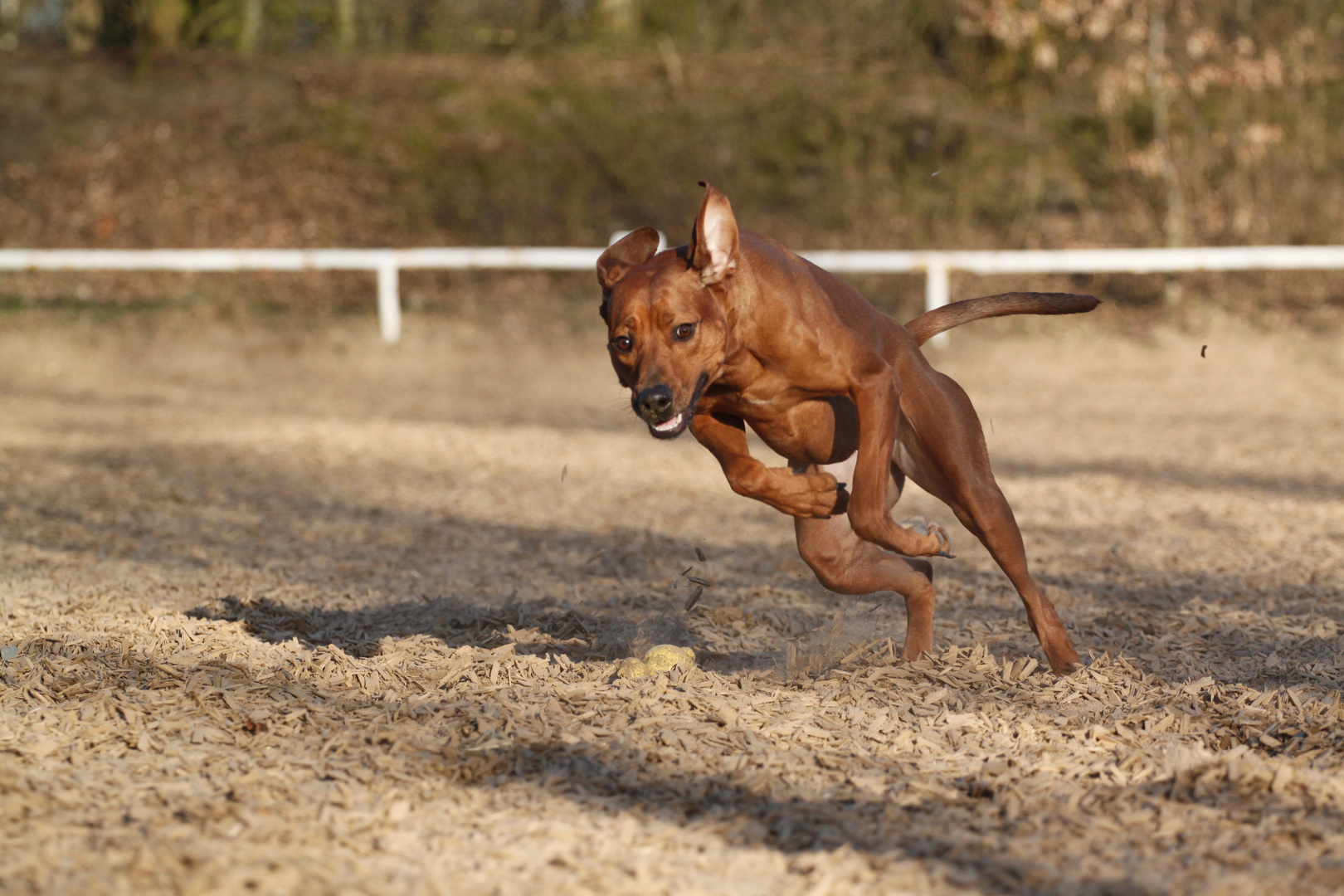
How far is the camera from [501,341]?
1527cm

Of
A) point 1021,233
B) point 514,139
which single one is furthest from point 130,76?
point 1021,233

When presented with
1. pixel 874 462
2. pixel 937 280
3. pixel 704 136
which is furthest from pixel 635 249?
pixel 704 136

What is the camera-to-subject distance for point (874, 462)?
390cm

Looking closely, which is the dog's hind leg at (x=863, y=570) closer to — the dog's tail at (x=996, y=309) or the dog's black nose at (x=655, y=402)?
the dog's tail at (x=996, y=309)

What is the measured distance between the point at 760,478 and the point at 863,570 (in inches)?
24.7

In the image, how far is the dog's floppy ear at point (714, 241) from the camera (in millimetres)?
3648

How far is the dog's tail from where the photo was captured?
447 cm

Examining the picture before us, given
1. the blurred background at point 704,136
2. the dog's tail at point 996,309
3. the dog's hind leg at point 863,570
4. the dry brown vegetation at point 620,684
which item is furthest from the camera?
the blurred background at point 704,136

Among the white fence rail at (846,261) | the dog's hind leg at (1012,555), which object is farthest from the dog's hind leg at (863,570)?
the white fence rail at (846,261)

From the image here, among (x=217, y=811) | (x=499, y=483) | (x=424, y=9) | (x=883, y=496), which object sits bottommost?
(x=499, y=483)

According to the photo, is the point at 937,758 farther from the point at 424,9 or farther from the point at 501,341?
the point at 424,9

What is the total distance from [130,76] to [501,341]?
35.3 feet

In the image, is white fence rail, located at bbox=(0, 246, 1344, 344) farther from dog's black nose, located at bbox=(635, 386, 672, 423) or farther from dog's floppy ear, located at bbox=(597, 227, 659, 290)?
dog's black nose, located at bbox=(635, 386, 672, 423)

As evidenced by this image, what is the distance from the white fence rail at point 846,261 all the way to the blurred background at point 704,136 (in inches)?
51.4
